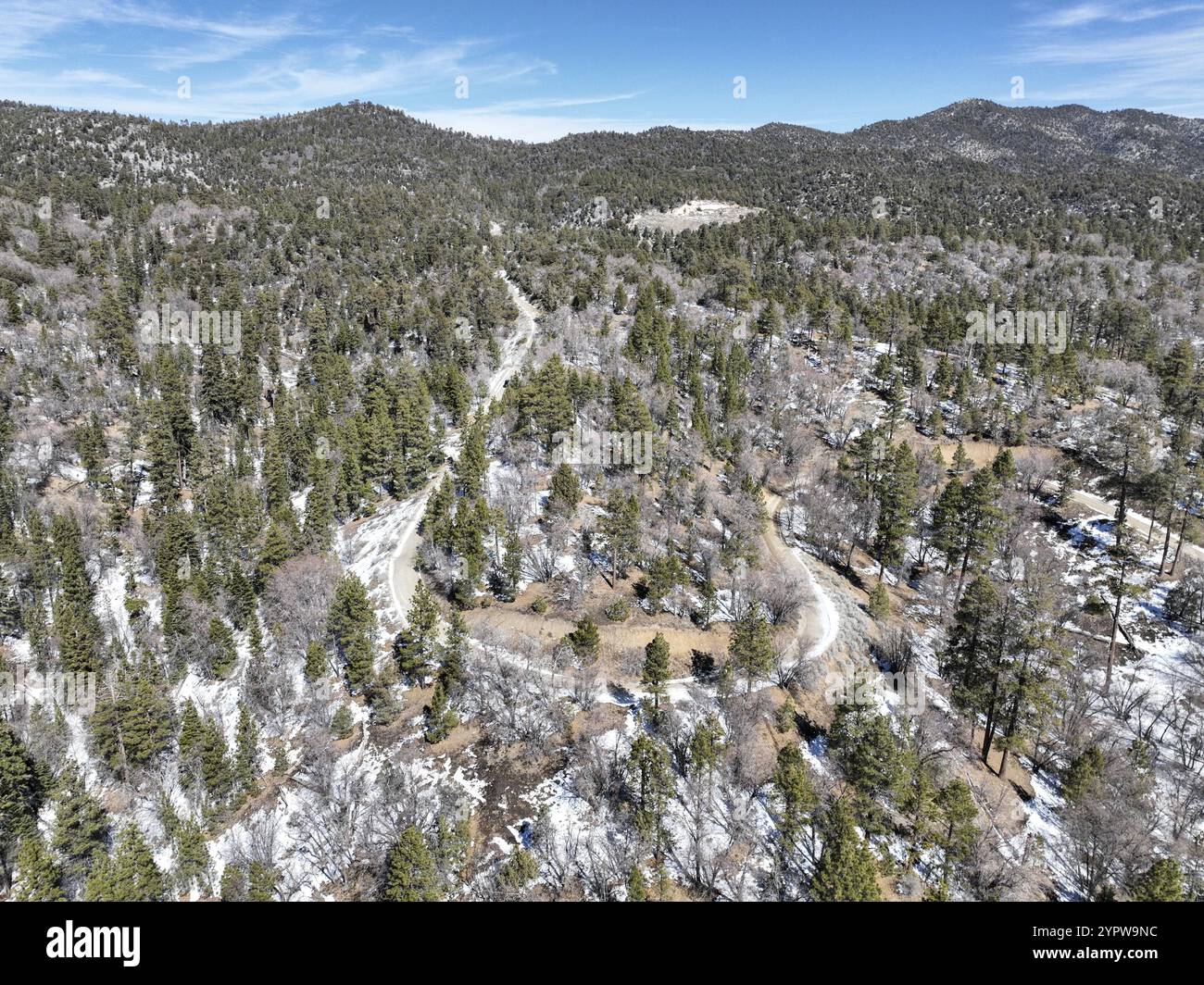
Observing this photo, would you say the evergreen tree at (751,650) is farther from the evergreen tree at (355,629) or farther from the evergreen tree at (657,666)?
the evergreen tree at (355,629)

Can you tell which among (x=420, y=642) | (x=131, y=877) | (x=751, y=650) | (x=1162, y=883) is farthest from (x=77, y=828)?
(x=1162, y=883)

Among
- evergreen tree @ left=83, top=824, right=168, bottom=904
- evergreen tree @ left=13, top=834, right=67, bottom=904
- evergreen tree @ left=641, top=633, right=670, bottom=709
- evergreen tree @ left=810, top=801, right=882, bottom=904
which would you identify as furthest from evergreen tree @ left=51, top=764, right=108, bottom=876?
evergreen tree @ left=810, top=801, right=882, bottom=904

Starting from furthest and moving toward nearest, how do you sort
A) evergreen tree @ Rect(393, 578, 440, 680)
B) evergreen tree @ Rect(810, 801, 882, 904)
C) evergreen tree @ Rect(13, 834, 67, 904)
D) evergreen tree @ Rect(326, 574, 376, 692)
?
evergreen tree @ Rect(326, 574, 376, 692)
evergreen tree @ Rect(393, 578, 440, 680)
evergreen tree @ Rect(13, 834, 67, 904)
evergreen tree @ Rect(810, 801, 882, 904)

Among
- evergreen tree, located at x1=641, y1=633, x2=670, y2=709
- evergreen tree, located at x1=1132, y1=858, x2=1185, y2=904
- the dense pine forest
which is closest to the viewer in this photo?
evergreen tree, located at x1=1132, y1=858, x2=1185, y2=904

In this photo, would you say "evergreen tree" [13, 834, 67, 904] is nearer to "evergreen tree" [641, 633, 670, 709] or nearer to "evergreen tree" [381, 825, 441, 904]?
"evergreen tree" [381, 825, 441, 904]

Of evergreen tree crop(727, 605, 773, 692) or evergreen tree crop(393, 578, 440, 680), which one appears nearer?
evergreen tree crop(727, 605, 773, 692)

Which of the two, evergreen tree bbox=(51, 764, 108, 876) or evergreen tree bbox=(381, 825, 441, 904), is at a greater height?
evergreen tree bbox=(381, 825, 441, 904)

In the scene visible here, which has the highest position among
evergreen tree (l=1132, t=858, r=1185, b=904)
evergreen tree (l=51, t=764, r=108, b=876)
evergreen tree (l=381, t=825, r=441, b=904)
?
evergreen tree (l=1132, t=858, r=1185, b=904)

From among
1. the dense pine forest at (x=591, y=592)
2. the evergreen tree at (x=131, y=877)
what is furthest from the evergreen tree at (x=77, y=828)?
the evergreen tree at (x=131, y=877)
